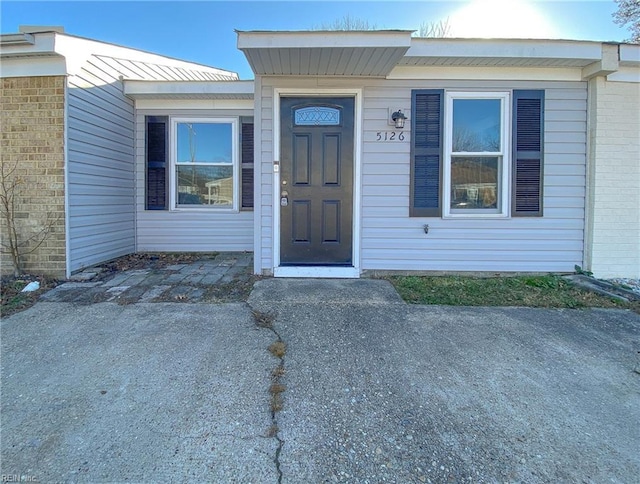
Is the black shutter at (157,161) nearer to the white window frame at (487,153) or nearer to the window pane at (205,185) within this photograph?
the window pane at (205,185)

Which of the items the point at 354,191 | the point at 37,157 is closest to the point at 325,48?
the point at 354,191

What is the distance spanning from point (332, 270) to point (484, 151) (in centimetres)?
255

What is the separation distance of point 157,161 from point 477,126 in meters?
5.14

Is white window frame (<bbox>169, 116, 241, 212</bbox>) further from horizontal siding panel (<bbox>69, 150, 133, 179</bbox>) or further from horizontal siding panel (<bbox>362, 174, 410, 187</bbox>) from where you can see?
horizontal siding panel (<bbox>362, 174, 410, 187</bbox>)

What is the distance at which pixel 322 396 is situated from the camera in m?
2.06

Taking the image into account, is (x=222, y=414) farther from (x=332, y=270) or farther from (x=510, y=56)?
(x=510, y=56)

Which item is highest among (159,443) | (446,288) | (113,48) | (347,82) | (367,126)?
(113,48)

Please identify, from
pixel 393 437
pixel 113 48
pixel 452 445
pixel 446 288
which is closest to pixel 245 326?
pixel 393 437

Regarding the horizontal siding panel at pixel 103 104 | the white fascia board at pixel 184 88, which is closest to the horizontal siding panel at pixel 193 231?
the horizontal siding panel at pixel 103 104

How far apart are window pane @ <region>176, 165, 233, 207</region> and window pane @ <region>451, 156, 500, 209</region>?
12.4 ft

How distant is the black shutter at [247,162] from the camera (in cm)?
609

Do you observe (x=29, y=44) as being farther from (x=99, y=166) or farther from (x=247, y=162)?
(x=247, y=162)

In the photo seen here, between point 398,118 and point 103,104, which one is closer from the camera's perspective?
point 398,118

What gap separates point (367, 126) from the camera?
4.45 metres
